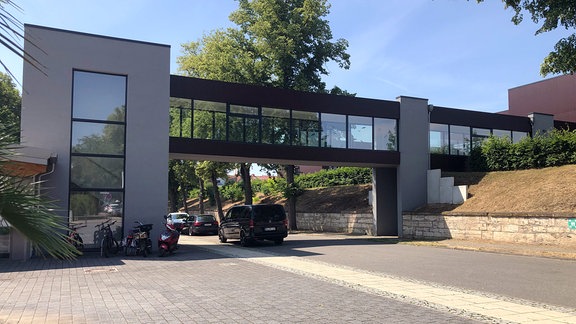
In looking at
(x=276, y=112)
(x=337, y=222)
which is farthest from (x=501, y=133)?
(x=276, y=112)

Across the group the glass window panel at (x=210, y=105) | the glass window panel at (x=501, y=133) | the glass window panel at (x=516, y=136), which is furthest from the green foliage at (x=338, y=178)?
the glass window panel at (x=210, y=105)

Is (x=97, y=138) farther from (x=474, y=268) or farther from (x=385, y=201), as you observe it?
(x=385, y=201)

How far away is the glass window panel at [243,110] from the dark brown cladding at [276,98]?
208mm

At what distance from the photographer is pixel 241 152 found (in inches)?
878

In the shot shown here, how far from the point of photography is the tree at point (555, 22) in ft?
45.8

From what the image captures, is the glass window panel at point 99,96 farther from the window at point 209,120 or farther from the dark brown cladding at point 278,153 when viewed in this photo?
the window at point 209,120

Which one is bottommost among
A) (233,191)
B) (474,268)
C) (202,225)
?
(474,268)

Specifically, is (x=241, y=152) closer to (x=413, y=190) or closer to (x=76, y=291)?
(x=413, y=190)

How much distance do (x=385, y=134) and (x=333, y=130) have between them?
3.18 meters

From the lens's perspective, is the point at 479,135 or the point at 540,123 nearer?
the point at 479,135

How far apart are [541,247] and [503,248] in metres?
1.26

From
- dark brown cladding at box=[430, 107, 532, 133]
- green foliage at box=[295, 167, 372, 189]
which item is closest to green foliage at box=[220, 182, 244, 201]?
green foliage at box=[295, 167, 372, 189]

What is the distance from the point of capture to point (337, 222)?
30594mm

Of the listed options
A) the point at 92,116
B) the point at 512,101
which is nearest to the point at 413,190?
the point at 92,116
